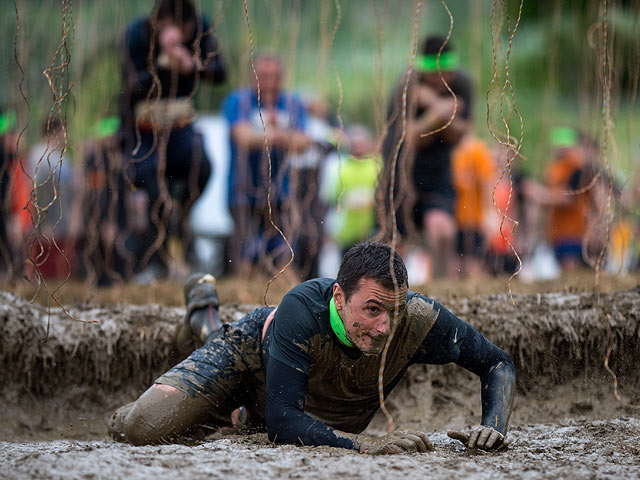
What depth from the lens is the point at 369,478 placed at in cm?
260

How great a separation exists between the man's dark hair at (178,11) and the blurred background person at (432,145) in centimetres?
142

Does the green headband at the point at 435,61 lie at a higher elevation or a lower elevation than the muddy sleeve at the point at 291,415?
higher

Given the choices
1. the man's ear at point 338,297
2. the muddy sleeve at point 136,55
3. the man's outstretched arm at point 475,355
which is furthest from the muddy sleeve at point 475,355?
the muddy sleeve at point 136,55

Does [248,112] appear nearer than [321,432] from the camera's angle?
No

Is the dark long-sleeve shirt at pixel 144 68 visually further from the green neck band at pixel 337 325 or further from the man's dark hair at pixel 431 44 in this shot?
the green neck band at pixel 337 325

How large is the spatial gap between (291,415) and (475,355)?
763 mm

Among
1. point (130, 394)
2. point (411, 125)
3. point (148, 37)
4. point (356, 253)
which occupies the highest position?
point (148, 37)

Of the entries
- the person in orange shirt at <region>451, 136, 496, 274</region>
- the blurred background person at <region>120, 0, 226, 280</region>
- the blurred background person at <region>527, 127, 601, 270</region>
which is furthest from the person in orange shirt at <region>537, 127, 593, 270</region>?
the blurred background person at <region>120, 0, 226, 280</region>

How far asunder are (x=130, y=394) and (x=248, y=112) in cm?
224

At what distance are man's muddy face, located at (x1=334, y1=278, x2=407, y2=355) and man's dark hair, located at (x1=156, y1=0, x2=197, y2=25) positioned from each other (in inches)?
120

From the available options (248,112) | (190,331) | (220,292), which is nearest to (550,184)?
(248,112)

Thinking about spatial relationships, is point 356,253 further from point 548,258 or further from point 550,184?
point 548,258

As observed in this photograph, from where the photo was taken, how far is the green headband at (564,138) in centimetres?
759

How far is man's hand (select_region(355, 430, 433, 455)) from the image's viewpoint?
299 centimetres
